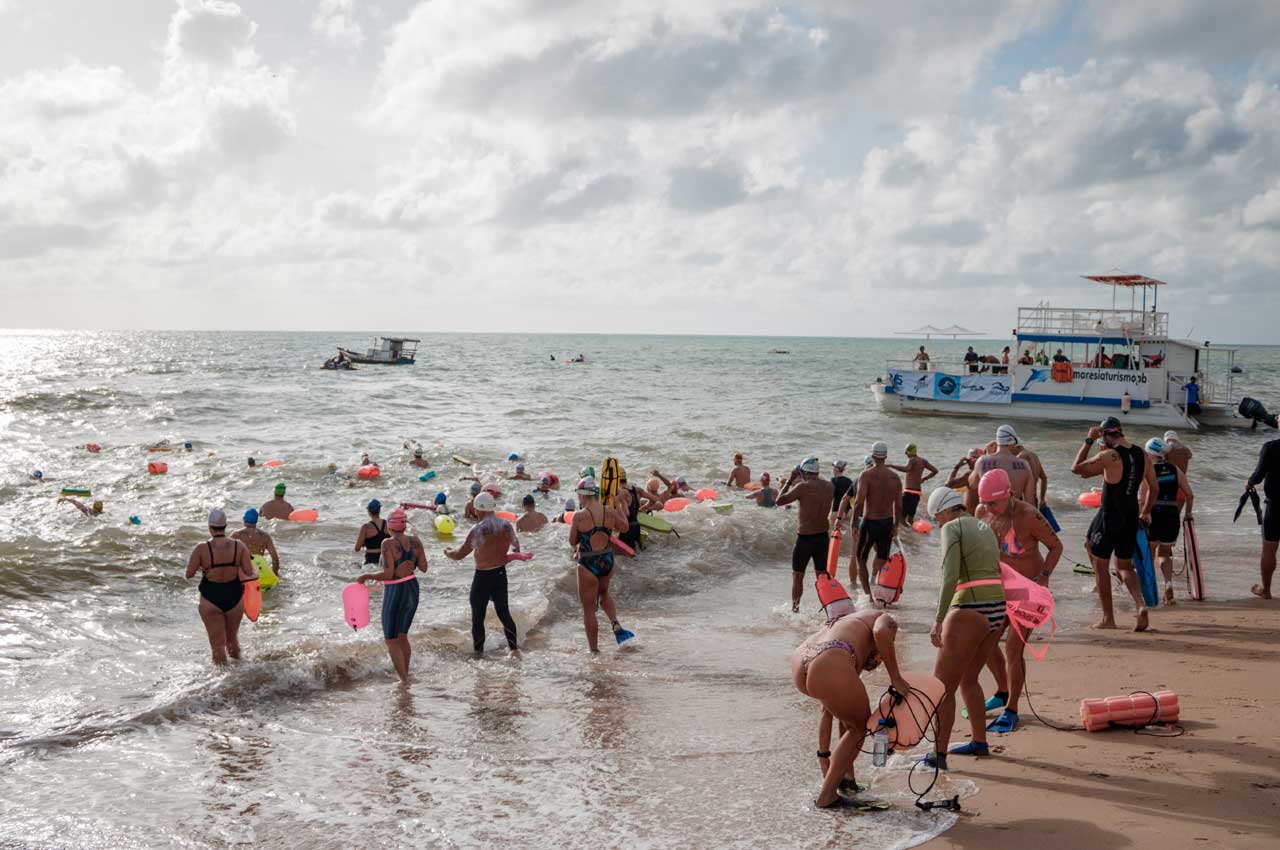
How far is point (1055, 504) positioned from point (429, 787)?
15.2 meters

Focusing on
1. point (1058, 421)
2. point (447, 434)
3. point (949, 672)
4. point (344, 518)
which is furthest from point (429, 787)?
point (1058, 421)

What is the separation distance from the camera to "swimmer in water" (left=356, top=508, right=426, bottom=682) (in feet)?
27.0

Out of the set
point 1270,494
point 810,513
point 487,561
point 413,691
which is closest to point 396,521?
point 487,561

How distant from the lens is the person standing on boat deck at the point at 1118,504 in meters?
8.07

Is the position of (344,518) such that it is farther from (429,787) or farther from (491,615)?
(429,787)

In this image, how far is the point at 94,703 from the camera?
7500 millimetres

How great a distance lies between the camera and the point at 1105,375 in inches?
1133

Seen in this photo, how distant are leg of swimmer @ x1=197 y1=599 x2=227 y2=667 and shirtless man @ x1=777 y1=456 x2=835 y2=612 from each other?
5711 mm

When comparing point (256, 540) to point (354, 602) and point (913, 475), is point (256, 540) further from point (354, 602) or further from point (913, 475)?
point (913, 475)

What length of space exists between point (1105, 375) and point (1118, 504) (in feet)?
76.3

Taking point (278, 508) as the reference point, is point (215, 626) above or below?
below

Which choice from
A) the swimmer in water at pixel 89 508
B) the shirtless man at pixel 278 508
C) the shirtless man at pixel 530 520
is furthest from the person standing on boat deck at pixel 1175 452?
the swimmer in water at pixel 89 508

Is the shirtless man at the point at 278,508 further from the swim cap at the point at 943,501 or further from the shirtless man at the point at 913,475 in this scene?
the swim cap at the point at 943,501

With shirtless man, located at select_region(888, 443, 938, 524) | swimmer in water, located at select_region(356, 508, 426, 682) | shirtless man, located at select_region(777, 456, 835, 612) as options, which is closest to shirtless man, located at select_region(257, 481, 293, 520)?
swimmer in water, located at select_region(356, 508, 426, 682)
